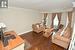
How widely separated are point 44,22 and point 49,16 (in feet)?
2.16

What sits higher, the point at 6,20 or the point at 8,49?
the point at 6,20

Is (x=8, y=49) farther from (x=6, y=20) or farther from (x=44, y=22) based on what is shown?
(x=44, y=22)

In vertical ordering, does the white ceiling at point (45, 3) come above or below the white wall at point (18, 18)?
above

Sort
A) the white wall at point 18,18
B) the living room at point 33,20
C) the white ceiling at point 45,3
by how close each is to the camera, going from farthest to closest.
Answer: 1. the white wall at point 18,18
2. the living room at point 33,20
3. the white ceiling at point 45,3

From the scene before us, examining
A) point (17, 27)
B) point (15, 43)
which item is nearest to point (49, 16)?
point (17, 27)

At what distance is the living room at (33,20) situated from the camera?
10.5 ft

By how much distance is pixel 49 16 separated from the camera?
6.88 meters

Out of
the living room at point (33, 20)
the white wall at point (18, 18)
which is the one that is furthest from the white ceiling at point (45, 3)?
the white wall at point (18, 18)

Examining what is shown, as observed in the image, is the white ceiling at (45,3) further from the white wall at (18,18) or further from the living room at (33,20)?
the white wall at (18,18)

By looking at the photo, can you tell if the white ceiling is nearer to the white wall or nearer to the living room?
the living room

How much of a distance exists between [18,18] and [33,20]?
1.57 m

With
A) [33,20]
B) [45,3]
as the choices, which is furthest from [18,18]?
[45,3]

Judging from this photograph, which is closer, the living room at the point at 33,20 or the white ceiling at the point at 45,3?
the white ceiling at the point at 45,3

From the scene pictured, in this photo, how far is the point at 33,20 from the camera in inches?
254
